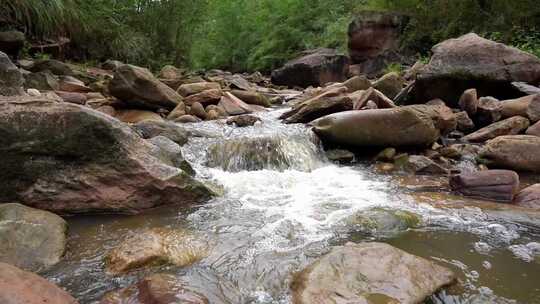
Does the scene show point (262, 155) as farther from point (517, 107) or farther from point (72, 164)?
point (517, 107)

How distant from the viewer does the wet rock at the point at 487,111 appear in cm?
679

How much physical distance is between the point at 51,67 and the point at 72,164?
605cm

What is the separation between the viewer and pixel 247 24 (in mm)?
24984

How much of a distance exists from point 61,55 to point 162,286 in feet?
35.9

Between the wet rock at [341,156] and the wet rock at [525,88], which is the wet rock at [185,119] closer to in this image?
the wet rock at [341,156]

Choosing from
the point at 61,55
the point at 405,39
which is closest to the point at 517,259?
the point at 61,55

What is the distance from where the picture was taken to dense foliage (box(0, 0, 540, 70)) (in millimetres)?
10500

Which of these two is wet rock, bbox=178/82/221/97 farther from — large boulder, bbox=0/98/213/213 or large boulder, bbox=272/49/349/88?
large boulder, bbox=272/49/349/88

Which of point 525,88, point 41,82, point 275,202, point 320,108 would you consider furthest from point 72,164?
point 525,88

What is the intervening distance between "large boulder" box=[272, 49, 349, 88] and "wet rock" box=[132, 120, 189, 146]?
8.84 metres

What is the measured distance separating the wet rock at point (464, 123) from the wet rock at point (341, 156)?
213 cm

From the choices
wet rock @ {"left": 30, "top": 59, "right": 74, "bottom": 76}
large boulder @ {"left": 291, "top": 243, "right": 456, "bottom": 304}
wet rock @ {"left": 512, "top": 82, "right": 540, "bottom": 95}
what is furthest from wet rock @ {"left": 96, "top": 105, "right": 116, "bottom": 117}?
wet rock @ {"left": 512, "top": 82, "right": 540, "bottom": 95}

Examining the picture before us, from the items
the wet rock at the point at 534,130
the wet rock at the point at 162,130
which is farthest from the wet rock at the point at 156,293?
the wet rock at the point at 534,130

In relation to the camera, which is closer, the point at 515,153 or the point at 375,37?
the point at 515,153
